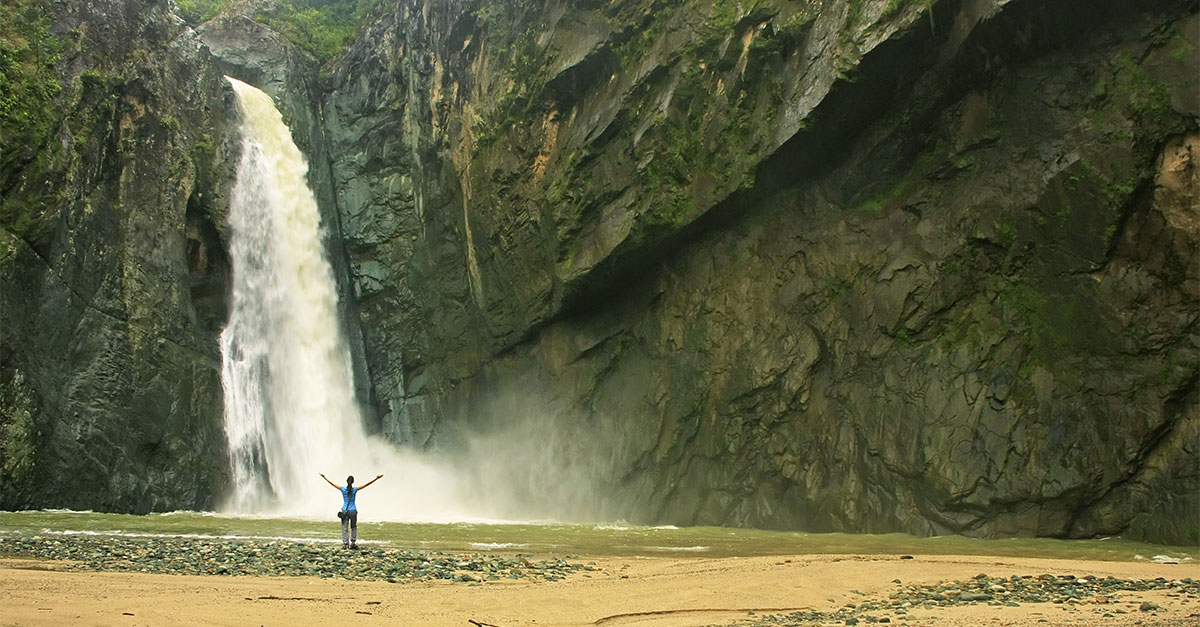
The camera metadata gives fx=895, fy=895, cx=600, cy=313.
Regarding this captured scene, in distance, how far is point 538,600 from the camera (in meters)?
7.96

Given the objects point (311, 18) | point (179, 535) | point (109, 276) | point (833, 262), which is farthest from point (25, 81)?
point (833, 262)

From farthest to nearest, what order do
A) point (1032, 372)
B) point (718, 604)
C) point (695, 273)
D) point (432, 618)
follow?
point (695, 273) < point (1032, 372) < point (718, 604) < point (432, 618)

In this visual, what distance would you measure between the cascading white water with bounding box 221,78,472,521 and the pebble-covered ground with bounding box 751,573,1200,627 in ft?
52.7

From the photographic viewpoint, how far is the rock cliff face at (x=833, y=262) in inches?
648

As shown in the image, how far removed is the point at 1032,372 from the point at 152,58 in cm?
2451

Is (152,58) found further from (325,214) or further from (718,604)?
(718,604)

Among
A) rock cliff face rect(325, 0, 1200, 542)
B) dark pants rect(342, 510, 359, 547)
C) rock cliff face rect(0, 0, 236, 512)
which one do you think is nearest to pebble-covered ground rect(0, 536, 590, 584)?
dark pants rect(342, 510, 359, 547)

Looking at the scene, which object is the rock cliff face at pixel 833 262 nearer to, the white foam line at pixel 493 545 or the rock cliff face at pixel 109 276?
the white foam line at pixel 493 545

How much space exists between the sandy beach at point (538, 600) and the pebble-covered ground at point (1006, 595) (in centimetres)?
7

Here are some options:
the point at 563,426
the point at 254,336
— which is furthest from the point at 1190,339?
the point at 254,336

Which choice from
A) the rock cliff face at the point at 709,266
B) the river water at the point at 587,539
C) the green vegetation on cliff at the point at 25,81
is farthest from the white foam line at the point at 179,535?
the green vegetation on cliff at the point at 25,81

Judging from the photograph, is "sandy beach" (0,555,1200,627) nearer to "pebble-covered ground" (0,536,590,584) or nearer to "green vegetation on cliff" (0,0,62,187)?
"pebble-covered ground" (0,536,590,584)

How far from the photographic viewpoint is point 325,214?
30.5 metres

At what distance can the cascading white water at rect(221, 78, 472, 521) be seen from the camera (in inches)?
976
